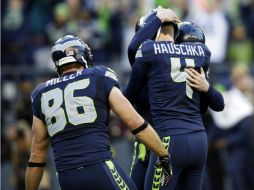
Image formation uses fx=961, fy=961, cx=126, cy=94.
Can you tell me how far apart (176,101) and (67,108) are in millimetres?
1156

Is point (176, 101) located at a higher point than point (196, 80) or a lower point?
lower

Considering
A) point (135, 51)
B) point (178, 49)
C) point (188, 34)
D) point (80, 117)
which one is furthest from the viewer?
point (188, 34)

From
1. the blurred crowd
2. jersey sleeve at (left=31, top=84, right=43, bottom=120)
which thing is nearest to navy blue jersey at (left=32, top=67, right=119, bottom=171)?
jersey sleeve at (left=31, top=84, right=43, bottom=120)

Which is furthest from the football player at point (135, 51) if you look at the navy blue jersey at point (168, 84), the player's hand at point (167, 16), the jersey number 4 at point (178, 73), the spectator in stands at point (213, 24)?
the spectator in stands at point (213, 24)

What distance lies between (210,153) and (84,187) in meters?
7.67

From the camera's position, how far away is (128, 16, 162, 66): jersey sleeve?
8.78 m

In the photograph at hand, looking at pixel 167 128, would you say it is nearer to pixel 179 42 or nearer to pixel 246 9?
pixel 179 42

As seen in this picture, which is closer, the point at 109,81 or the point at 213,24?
the point at 109,81

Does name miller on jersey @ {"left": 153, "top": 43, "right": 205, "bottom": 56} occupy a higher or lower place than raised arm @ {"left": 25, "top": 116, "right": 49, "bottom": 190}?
higher

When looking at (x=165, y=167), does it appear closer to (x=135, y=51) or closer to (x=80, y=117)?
(x=80, y=117)

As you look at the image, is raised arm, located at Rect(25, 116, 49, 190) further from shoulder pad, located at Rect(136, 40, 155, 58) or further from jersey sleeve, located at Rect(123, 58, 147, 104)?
shoulder pad, located at Rect(136, 40, 155, 58)

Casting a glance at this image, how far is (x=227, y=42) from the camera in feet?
55.4

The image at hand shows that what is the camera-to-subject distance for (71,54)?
8109 millimetres

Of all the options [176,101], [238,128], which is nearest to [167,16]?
[176,101]
